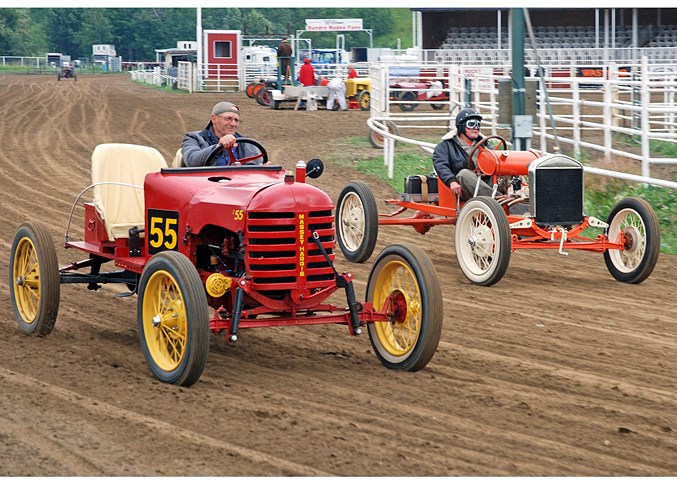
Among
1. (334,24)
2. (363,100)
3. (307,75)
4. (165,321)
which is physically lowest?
(165,321)

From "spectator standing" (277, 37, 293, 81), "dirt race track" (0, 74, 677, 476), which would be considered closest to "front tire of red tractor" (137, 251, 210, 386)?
"dirt race track" (0, 74, 677, 476)

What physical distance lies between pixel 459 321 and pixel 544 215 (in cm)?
207

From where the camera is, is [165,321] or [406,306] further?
[406,306]

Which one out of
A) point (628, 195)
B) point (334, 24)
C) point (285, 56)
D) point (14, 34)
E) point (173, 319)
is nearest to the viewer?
point (173, 319)

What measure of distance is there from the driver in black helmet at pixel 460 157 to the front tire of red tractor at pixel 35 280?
4.18 metres

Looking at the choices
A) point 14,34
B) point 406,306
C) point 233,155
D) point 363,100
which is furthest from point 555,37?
point 14,34

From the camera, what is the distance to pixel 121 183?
780 cm

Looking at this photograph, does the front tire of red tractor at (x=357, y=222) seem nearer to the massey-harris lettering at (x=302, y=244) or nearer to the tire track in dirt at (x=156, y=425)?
the massey-harris lettering at (x=302, y=244)

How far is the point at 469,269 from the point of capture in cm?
995

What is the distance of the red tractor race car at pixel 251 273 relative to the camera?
6.34 meters

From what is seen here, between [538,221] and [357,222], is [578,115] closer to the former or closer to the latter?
[357,222]

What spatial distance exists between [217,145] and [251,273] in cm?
133

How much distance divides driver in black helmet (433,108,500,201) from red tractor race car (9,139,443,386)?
3527mm
